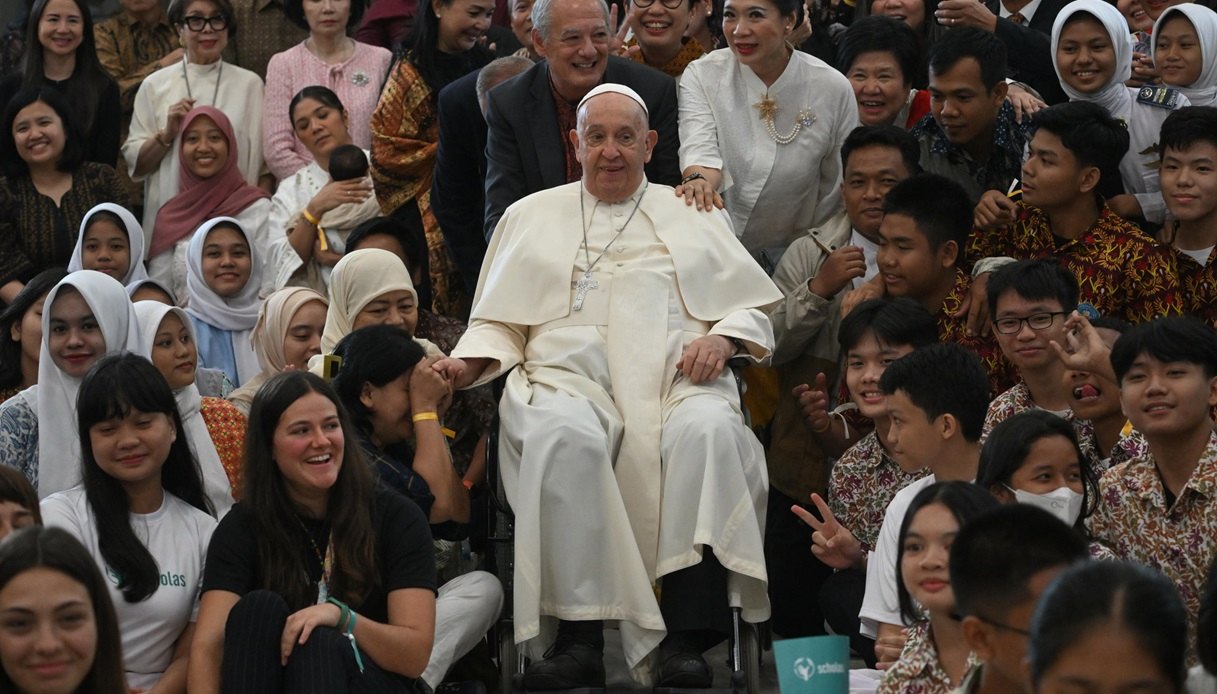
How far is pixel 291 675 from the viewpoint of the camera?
14.7 feet

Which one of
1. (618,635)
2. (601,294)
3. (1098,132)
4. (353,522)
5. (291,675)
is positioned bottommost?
(618,635)

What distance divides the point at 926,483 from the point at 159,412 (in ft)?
6.71

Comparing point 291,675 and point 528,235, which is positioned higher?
point 528,235

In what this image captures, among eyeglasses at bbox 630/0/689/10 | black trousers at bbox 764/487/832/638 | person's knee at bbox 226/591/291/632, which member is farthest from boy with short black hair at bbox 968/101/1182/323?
person's knee at bbox 226/591/291/632

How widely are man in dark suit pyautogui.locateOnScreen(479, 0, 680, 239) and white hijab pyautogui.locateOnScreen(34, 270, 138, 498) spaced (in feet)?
4.56

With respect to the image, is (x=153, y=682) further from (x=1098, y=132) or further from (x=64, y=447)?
(x=1098, y=132)

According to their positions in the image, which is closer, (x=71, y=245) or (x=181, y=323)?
(x=181, y=323)

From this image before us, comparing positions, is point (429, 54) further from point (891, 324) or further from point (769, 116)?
point (891, 324)

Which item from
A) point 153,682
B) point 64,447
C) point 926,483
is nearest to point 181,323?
point 64,447

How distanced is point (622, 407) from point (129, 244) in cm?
252

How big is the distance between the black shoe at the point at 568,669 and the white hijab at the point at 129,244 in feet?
9.11

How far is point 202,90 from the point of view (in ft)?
27.5

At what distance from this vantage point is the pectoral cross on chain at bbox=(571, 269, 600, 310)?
593 centimetres

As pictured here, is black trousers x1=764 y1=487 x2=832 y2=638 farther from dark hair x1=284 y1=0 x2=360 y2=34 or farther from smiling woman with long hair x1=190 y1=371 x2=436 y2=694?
dark hair x1=284 y1=0 x2=360 y2=34
